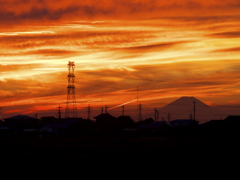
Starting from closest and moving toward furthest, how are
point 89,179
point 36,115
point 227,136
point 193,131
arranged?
point 89,179 → point 227,136 → point 193,131 → point 36,115

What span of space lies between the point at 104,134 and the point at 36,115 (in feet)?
278

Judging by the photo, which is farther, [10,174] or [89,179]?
[10,174]

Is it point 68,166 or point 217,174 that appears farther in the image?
point 68,166

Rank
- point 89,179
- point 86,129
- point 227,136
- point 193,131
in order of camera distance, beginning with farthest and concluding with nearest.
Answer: point 86,129 < point 193,131 < point 227,136 < point 89,179

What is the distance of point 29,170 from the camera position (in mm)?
23922

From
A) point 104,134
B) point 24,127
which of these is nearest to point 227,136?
point 104,134

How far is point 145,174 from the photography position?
21.8m

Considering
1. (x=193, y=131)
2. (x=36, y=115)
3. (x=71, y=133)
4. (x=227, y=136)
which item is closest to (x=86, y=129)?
(x=71, y=133)

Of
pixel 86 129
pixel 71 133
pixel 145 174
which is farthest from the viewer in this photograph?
pixel 86 129

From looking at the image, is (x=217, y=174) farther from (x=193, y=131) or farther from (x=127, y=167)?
(x=193, y=131)

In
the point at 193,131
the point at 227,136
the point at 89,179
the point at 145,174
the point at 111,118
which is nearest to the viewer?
the point at 89,179

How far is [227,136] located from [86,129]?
42.0m

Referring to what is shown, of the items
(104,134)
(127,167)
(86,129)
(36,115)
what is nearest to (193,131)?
(104,134)

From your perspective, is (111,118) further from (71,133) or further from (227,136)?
(227,136)
